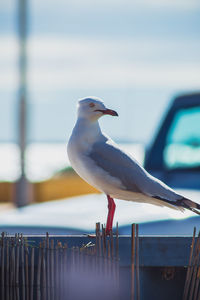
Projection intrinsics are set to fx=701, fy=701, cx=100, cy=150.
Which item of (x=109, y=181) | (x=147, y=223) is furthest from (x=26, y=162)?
(x=109, y=181)

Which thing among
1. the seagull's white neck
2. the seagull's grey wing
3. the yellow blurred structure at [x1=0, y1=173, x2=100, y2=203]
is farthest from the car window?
the yellow blurred structure at [x1=0, y1=173, x2=100, y2=203]

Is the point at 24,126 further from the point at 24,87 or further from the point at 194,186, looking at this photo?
the point at 194,186

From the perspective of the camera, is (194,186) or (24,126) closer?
(194,186)

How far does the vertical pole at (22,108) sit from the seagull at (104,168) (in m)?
10.7

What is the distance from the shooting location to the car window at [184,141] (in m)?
5.58

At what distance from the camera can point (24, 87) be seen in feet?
45.8

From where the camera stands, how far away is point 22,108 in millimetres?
14039

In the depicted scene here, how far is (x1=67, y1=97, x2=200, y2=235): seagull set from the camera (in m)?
3.24

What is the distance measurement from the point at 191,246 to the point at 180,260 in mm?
101

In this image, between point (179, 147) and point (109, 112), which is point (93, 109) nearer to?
point (109, 112)

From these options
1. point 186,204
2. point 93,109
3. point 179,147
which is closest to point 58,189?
point 179,147

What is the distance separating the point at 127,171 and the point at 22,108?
35.5ft

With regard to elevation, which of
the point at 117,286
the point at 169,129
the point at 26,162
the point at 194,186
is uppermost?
the point at 26,162

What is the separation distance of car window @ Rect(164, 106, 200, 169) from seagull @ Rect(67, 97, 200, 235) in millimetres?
2237
